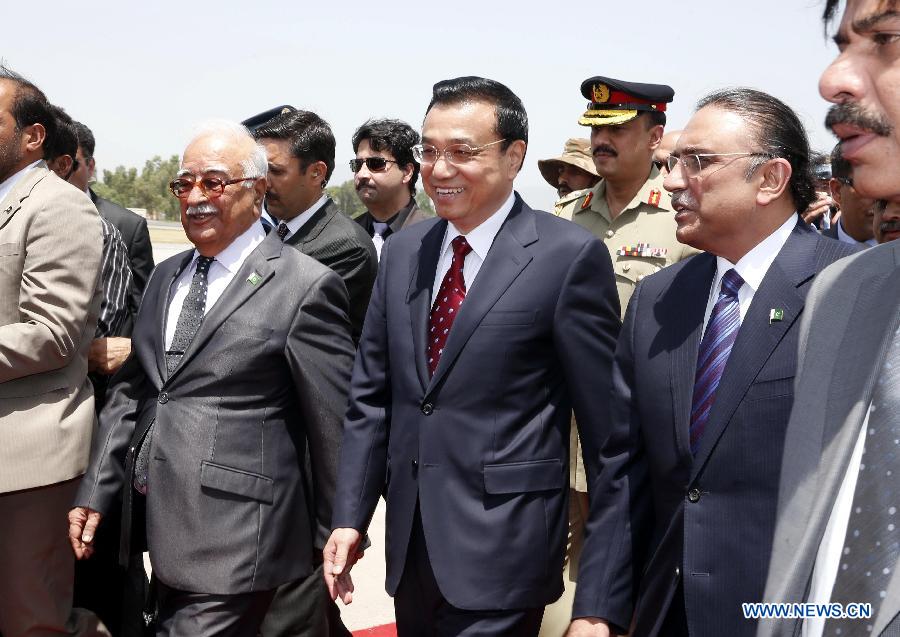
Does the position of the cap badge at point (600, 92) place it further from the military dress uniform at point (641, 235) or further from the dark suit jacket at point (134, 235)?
the dark suit jacket at point (134, 235)

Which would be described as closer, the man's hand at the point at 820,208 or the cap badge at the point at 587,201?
the cap badge at the point at 587,201

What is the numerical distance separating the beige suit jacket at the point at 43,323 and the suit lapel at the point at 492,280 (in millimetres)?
1622

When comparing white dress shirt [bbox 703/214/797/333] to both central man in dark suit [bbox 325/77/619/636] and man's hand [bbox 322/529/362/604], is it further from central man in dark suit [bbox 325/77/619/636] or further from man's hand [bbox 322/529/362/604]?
man's hand [bbox 322/529/362/604]

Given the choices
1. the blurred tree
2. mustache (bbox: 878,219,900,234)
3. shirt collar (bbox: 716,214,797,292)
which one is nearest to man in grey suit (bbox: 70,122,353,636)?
shirt collar (bbox: 716,214,797,292)

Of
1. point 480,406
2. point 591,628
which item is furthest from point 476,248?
point 591,628

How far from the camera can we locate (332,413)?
11.4ft

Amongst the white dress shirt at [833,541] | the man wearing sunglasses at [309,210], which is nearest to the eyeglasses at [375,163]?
the man wearing sunglasses at [309,210]

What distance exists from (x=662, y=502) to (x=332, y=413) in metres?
1.35

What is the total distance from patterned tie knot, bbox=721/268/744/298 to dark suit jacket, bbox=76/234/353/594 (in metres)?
1.48

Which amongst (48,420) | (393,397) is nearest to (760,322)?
(393,397)

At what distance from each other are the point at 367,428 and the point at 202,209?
105cm

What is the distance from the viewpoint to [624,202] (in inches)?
183

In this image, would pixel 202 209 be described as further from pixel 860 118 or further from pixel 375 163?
pixel 375 163

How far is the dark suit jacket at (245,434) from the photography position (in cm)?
338
